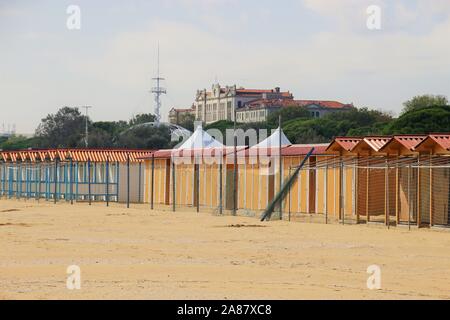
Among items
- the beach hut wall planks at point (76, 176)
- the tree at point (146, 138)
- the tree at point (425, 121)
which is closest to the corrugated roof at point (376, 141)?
the beach hut wall planks at point (76, 176)

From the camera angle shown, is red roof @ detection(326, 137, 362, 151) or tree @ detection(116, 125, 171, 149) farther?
tree @ detection(116, 125, 171, 149)

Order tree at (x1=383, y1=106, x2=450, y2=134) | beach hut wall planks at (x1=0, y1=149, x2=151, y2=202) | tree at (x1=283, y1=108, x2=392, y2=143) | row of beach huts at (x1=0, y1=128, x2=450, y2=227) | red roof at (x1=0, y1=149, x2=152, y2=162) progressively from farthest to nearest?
Answer: tree at (x1=283, y1=108, x2=392, y2=143) < tree at (x1=383, y1=106, x2=450, y2=134) < red roof at (x1=0, y1=149, x2=152, y2=162) < beach hut wall planks at (x1=0, y1=149, x2=151, y2=202) < row of beach huts at (x1=0, y1=128, x2=450, y2=227)

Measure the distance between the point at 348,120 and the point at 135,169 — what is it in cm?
6950

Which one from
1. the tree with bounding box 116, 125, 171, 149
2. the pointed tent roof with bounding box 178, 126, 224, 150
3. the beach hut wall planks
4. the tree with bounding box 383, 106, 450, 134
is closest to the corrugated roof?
the pointed tent roof with bounding box 178, 126, 224, 150

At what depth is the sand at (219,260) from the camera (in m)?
15.4

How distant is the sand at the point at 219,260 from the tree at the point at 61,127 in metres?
106

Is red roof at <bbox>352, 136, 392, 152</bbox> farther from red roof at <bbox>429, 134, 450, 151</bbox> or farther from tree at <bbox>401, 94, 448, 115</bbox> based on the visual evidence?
tree at <bbox>401, 94, 448, 115</bbox>

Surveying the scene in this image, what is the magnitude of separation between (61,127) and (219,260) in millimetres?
122686

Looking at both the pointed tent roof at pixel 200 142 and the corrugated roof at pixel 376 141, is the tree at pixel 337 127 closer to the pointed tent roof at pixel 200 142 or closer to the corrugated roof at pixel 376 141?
the pointed tent roof at pixel 200 142

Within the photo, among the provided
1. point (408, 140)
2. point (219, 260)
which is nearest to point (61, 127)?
point (408, 140)

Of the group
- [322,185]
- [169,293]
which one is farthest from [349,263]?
[322,185]

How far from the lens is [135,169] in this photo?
55750 millimetres

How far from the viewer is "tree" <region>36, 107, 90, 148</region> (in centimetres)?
13825

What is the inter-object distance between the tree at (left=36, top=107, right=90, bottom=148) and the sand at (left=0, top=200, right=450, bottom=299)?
10586cm
